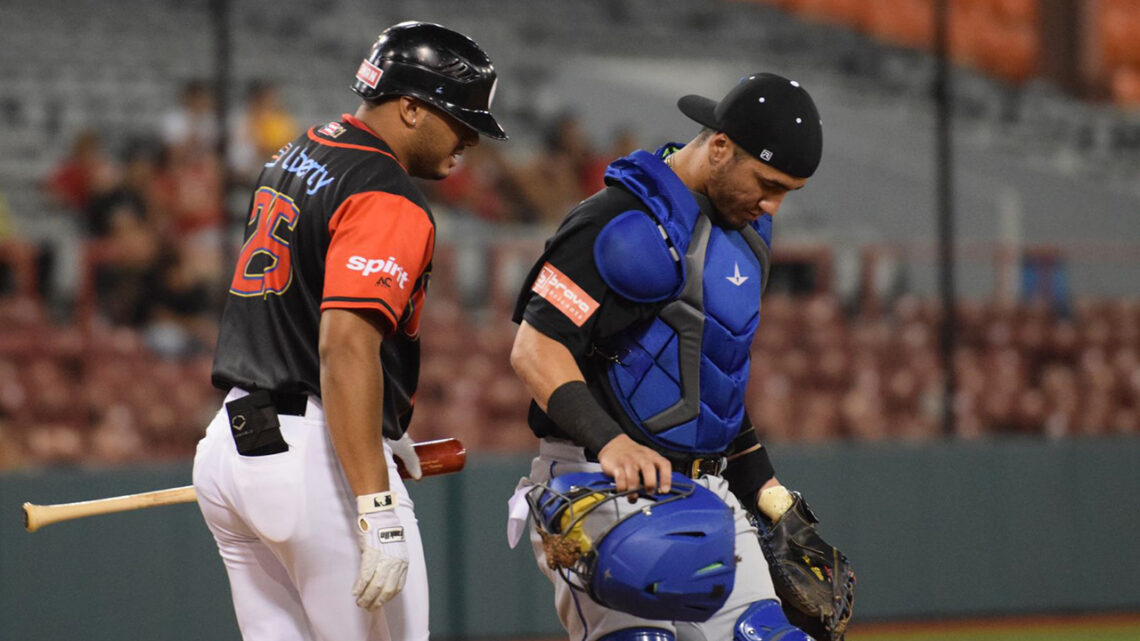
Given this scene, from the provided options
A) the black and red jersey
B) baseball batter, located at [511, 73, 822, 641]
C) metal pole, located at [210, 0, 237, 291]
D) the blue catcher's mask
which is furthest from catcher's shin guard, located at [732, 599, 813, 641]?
metal pole, located at [210, 0, 237, 291]

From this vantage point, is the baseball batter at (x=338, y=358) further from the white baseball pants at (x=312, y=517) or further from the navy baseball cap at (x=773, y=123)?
the navy baseball cap at (x=773, y=123)

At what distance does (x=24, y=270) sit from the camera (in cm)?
936

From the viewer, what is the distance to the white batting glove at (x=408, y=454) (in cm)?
355

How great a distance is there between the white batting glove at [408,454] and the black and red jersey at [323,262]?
257 millimetres

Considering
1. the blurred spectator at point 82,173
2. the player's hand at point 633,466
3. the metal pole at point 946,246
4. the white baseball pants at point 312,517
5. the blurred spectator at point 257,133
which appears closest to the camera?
the white baseball pants at point 312,517

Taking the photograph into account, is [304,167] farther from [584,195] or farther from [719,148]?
[584,195]

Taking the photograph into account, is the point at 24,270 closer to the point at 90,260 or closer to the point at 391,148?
the point at 90,260

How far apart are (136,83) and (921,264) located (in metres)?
8.32

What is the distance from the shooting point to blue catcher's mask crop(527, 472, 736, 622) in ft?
10.4

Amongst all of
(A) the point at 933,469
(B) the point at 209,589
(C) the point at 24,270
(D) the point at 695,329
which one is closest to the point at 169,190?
(C) the point at 24,270

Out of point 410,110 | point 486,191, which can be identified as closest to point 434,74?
point 410,110

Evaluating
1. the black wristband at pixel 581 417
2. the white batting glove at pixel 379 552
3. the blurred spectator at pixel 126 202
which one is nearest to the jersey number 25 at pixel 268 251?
the white batting glove at pixel 379 552

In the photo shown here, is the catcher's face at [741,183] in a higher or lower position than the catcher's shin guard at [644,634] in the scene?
higher

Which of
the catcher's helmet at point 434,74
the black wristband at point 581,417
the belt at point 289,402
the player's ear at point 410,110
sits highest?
the catcher's helmet at point 434,74
